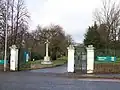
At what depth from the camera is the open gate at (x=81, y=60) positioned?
109 ft

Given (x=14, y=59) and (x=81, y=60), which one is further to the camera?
(x=14, y=59)

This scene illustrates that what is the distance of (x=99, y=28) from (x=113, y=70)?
40.7 m

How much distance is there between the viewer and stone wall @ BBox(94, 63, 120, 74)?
108 feet

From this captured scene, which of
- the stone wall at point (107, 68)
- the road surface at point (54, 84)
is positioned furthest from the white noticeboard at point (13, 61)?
the road surface at point (54, 84)

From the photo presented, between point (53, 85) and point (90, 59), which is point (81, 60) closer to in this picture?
point (90, 59)

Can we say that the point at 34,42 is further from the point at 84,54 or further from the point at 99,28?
the point at 84,54

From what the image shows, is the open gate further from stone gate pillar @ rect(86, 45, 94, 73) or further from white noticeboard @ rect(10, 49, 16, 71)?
white noticeboard @ rect(10, 49, 16, 71)

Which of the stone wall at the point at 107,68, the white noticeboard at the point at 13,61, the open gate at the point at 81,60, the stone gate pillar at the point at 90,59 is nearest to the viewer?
the stone gate pillar at the point at 90,59

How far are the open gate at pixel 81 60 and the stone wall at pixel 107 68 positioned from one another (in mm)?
1355

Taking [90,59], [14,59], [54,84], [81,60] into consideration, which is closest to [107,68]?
[90,59]

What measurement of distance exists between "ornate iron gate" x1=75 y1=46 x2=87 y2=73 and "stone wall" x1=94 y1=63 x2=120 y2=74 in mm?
1362

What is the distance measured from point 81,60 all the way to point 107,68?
2.99 meters

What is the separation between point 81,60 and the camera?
33.2 m

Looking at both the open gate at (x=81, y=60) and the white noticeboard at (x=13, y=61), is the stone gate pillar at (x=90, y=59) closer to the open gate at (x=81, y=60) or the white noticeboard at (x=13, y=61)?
the open gate at (x=81, y=60)
